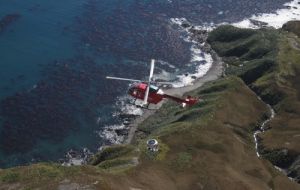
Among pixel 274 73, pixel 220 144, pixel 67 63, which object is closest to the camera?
pixel 220 144

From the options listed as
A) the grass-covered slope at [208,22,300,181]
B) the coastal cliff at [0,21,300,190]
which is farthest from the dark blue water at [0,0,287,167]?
the grass-covered slope at [208,22,300,181]

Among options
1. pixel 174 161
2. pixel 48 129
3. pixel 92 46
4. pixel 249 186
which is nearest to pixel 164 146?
pixel 174 161

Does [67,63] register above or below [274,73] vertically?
below

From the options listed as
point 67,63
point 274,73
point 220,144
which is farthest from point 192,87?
point 220,144

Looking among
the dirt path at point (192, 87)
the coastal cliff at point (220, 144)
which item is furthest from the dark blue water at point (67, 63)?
the coastal cliff at point (220, 144)

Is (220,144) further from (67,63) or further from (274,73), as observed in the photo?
(67,63)

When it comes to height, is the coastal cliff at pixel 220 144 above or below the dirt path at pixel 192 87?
above

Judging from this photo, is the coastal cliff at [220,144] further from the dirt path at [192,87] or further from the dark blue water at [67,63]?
the dark blue water at [67,63]
